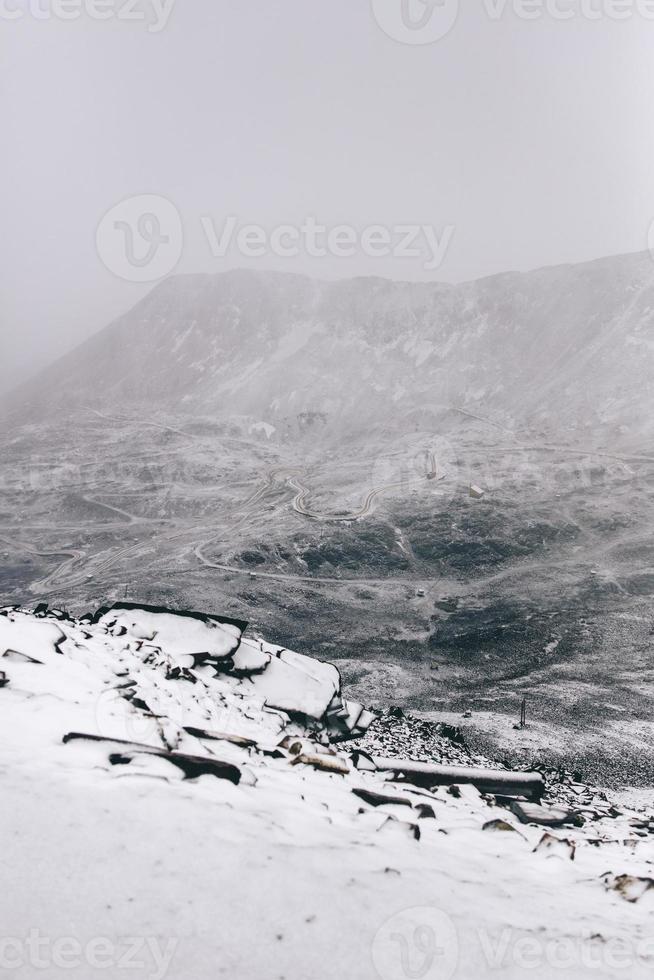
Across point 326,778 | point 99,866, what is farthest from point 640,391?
point 99,866

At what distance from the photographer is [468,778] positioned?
26.9ft

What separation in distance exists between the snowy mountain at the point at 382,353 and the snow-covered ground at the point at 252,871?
42747 mm

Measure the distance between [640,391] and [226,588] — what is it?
38704mm

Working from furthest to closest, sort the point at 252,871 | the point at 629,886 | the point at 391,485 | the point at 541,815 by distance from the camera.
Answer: the point at 391,485 → the point at 541,815 → the point at 629,886 → the point at 252,871

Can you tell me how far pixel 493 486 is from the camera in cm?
3506

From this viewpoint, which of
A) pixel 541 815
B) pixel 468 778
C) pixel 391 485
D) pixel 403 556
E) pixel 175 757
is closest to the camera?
pixel 175 757

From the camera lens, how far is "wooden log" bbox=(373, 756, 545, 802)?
25.9 feet

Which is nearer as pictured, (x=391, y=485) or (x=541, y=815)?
(x=541, y=815)

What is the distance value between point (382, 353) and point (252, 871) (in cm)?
6018

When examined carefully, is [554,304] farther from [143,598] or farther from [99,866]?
[99,866]

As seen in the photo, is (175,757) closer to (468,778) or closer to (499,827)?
(499,827)

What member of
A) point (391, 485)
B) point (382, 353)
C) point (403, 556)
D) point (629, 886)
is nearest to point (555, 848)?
point (629, 886)

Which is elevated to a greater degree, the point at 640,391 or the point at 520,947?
the point at 640,391

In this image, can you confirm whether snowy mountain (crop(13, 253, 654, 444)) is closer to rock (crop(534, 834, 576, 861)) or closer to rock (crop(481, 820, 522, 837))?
rock (crop(481, 820, 522, 837))
